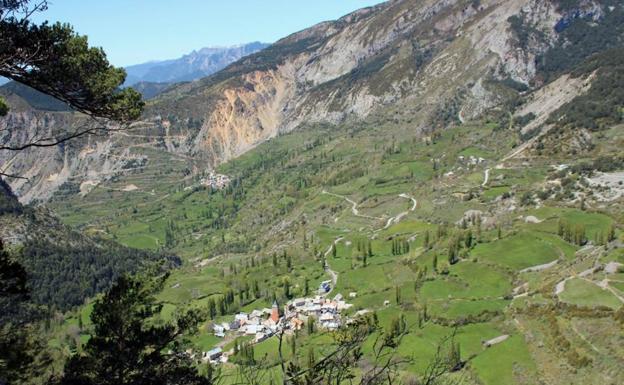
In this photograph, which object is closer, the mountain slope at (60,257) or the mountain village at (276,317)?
the mountain village at (276,317)

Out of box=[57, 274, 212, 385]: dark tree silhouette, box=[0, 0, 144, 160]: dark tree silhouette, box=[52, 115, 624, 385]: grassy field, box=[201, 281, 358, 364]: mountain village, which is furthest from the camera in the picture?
box=[201, 281, 358, 364]: mountain village

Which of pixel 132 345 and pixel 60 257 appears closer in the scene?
pixel 132 345

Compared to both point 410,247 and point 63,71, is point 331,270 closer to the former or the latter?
point 410,247

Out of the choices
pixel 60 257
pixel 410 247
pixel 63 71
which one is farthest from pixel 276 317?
pixel 60 257

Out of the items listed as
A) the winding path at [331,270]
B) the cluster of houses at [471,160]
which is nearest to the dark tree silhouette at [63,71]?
the winding path at [331,270]

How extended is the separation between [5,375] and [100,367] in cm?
386

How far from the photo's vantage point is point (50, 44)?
1878 cm

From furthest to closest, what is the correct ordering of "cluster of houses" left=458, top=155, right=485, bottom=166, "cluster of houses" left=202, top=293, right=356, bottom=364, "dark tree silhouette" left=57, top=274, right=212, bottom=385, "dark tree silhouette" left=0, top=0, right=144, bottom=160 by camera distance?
"cluster of houses" left=458, top=155, right=485, bottom=166, "cluster of houses" left=202, top=293, right=356, bottom=364, "dark tree silhouette" left=57, top=274, right=212, bottom=385, "dark tree silhouette" left=0, top=0, right=144, bottom=160

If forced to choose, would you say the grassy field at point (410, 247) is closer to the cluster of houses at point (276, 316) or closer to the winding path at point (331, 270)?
the winding path at point (331, 270)

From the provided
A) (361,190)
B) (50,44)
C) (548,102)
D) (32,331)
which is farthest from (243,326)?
(548,102)

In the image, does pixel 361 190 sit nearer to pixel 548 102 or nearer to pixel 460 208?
pixel 460 208

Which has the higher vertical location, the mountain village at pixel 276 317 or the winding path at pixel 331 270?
the mountain village at pixel 276 317

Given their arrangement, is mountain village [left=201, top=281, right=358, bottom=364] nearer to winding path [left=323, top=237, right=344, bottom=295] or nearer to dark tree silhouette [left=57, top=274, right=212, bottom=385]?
winding path [left=323, top=237, right=344, bottom=295]

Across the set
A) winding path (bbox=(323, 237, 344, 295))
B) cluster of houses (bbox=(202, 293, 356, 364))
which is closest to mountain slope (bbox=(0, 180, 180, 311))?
winding path (bbox=(323, 237, 344, 295))
